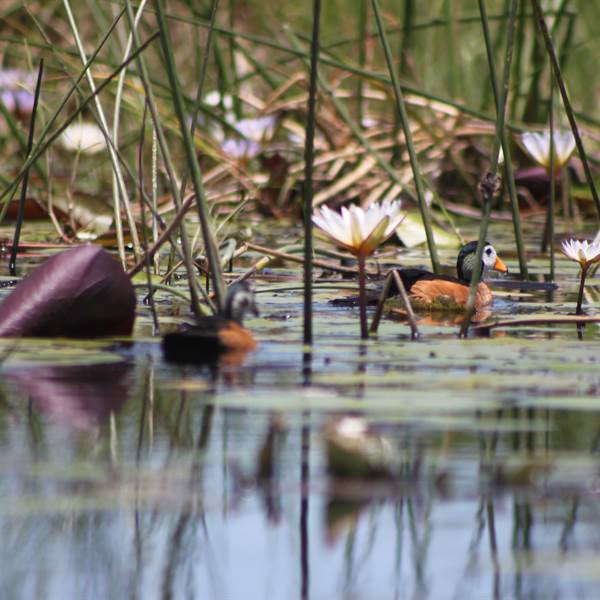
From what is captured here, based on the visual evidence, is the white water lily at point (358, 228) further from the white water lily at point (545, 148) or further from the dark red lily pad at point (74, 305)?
the white water lily at point (545, 148)

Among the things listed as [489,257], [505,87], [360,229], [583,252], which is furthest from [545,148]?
[360,229]

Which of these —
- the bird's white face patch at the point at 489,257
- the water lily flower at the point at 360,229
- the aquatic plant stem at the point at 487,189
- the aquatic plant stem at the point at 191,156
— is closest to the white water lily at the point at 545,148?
the bird's white face patch at the point at 489,257

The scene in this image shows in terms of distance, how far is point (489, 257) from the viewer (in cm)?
355

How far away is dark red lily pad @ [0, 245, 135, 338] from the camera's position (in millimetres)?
2381

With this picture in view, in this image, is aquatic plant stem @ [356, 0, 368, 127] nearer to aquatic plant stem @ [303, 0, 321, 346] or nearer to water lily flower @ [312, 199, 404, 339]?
water lily flower @ [312, 199, 404, 339]

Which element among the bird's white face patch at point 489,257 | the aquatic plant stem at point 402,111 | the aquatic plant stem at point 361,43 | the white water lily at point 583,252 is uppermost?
the aquatic plant stem at point 361,43

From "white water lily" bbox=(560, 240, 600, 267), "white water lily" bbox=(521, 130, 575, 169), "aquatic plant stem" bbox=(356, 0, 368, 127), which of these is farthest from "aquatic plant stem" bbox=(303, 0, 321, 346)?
"aquatic plant stem" bbox=(356, 0, 368, 127)

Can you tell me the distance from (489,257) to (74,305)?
148 centimetres

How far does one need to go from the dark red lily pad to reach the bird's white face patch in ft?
4.42

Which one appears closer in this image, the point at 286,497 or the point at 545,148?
the point at 286,497

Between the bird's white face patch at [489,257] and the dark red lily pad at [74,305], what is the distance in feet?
4.42

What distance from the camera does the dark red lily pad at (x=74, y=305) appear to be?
2.38 meters

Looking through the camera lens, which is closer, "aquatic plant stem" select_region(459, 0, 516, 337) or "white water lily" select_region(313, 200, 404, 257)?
"aquatic plant stem" select_region(459, 0, 516, 337)

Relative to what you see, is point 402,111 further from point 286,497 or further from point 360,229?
point 286,497
